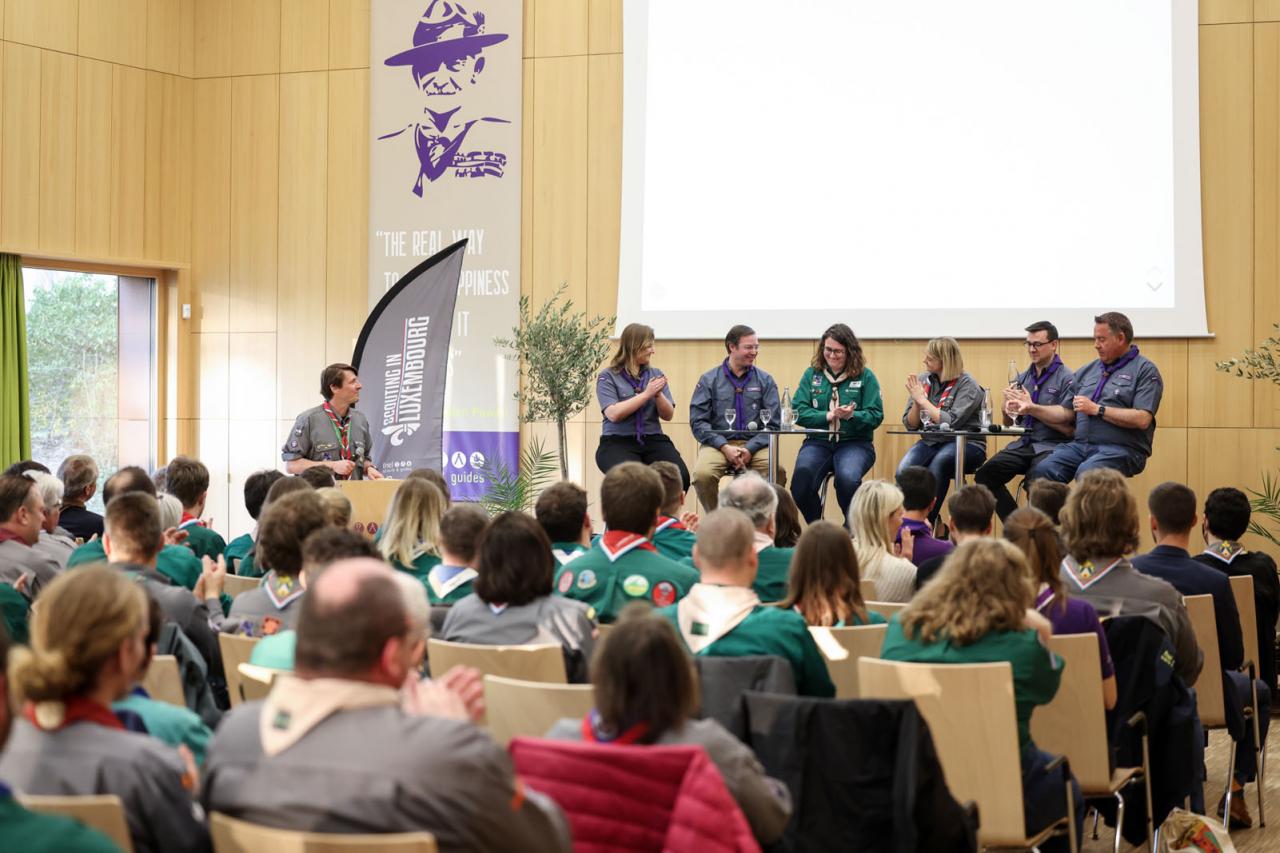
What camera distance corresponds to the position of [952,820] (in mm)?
2697

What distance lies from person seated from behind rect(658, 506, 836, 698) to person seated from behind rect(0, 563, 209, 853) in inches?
49.6

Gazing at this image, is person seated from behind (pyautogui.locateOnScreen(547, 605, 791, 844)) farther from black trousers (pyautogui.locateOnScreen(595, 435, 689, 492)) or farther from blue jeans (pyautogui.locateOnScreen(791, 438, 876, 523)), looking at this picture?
black trousers (pyautogui.locateOnScreen(595, 435, 689, 492))

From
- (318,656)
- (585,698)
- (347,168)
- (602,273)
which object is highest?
(347,168)

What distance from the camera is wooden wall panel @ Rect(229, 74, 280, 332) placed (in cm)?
1081

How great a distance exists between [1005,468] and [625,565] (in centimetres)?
458

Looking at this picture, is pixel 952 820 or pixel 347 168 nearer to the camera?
pixel 952 820

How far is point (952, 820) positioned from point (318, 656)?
1383 mm

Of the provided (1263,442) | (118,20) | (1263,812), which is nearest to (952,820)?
(1263,812)

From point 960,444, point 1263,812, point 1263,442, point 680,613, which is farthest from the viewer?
point 1263,442

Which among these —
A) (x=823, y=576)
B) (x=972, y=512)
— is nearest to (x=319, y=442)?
(x=972, y=512)

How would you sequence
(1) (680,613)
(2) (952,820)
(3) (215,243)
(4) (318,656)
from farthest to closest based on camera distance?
(3) (215,243), (1) (680,613), (2) (952,820), (4) (318,656)

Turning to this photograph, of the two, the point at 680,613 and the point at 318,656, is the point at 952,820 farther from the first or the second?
the point at 318,656

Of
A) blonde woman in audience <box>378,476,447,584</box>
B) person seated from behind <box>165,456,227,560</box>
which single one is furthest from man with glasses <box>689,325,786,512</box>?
blonde woman in audience <box>378,476,447,584</box>

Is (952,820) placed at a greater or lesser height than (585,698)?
lesser
